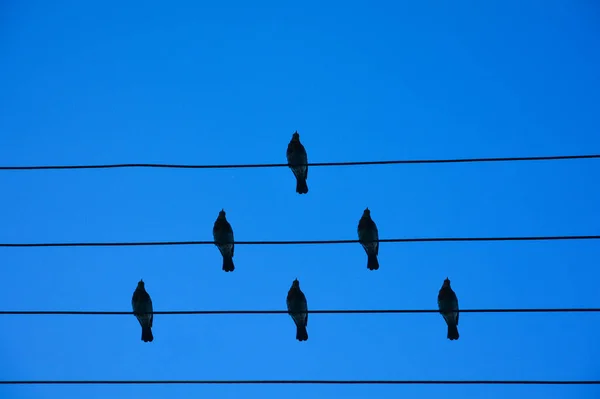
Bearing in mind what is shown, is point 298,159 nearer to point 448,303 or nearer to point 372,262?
point 372,262

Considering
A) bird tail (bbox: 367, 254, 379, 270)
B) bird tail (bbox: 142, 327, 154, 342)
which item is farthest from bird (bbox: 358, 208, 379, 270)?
bird tail (bbox: 142, 327, 154, 342)

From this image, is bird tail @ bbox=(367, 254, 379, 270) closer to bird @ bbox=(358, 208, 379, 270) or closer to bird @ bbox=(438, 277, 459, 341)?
bird @ bbox=(358, 208, 379, 270)

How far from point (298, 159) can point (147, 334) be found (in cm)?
311

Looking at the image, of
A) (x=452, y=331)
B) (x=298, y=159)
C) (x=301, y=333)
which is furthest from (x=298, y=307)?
(x=452, y=331)

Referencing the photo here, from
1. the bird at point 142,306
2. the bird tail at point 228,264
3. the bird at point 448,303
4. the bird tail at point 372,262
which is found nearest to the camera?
the bird at point 448,303

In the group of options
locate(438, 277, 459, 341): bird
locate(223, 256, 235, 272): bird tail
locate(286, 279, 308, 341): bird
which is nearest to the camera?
locate(438, 277, 459, 341): bird

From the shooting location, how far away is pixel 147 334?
638 inches

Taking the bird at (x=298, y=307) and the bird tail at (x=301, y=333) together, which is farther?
the bird tail at (x=301, y=333)

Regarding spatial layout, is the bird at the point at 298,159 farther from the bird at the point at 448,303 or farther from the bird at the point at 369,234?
the bird at the point at 448,303

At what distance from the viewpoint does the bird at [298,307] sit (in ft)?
52.7

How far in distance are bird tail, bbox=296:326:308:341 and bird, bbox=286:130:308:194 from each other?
1.84 metres

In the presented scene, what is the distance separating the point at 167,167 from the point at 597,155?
4.42 m

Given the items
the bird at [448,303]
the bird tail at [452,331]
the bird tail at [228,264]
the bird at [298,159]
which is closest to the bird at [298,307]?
the bird tail at [228,264]

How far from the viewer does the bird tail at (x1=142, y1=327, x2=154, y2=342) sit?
1617 centimetres
